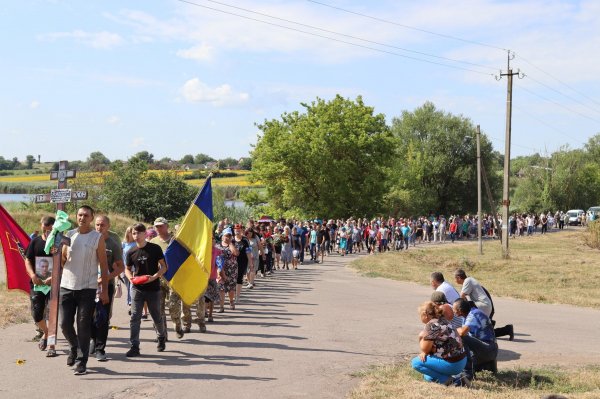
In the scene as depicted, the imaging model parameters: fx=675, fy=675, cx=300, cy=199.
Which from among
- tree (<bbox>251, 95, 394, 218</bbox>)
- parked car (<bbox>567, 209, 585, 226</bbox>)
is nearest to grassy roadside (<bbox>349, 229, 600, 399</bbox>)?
tree (<bbox>251, 95, 394, 218</bbox>)

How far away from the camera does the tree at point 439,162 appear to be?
67.4m

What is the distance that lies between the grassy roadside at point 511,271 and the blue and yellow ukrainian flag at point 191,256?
11.1 m

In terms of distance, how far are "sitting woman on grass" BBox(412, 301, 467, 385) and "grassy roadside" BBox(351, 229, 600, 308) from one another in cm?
1096

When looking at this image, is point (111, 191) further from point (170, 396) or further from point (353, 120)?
point (170, 396)

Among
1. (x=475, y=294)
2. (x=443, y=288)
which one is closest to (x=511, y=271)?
(x=475, y=294)

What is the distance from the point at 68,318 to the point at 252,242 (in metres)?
11.0

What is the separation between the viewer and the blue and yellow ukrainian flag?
10891 millimetres

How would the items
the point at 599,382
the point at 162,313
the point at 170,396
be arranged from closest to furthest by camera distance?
the point at 170,396 → the point at 599,382 → the point at 162,313

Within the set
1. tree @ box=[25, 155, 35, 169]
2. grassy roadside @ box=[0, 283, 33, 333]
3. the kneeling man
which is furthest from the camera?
tree @ box=[25, 155, 35, 169]

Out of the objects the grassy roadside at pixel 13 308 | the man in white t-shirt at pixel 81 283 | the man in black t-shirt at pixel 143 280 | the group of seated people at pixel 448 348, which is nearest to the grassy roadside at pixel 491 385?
the group of seated people at pixel 448 348

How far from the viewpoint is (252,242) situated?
19.6 meters

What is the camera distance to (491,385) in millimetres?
8570

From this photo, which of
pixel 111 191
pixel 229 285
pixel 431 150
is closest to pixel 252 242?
pixel 229 285

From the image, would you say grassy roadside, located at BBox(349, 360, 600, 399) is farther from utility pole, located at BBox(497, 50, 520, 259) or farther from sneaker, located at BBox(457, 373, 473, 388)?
utility pole, located at BBox(497, 50, 520, 259)
